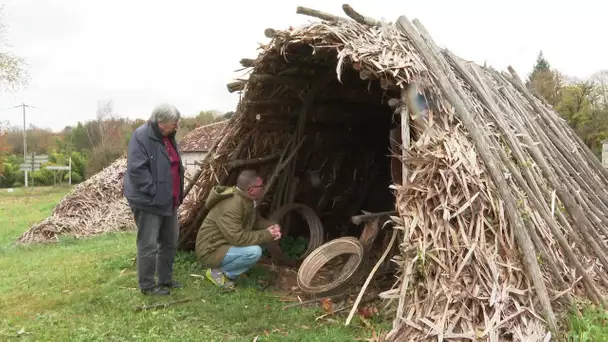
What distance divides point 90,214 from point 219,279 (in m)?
9.04

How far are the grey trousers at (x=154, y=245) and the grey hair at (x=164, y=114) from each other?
915 millimetres

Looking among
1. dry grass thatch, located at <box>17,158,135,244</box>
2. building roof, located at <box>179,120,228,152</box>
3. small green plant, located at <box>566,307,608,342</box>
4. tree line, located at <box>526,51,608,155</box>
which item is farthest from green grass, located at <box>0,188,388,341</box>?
tree line, located at <box>526,51,608,155</box>

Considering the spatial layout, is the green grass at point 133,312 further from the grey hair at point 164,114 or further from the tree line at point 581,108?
the tree line at point 581,108

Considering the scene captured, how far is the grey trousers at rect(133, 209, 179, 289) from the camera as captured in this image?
5.05m

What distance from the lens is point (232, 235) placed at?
17.4 feet

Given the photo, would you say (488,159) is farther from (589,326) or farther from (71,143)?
(71,143)

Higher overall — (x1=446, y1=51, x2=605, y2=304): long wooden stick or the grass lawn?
(x1=446, y1=51, x2=605, y2=304): long wooden stick

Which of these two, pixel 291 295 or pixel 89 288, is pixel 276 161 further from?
pixel 89 288

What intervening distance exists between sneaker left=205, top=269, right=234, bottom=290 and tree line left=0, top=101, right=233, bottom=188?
2929cm

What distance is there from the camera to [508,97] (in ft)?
19.8

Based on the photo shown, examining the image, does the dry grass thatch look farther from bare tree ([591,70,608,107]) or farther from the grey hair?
bare tree ([591,70,608,107])

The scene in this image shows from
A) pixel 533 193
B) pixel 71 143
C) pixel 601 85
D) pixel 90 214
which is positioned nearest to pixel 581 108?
pixel 601 85

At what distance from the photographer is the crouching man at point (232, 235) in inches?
210

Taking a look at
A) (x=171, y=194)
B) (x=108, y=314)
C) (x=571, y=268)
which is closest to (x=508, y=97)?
(x=571, y=268)
